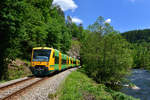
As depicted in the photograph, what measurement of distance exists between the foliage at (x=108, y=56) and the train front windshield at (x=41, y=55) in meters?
8.83

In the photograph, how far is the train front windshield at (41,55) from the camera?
14.1m

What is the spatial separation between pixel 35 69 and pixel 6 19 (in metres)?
5.27

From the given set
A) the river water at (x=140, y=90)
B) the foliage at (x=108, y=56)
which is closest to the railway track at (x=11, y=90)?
the foliage at (x=108, y=56)

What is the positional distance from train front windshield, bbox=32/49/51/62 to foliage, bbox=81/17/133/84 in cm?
883

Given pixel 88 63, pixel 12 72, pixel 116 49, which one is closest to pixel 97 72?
pixel 88 63

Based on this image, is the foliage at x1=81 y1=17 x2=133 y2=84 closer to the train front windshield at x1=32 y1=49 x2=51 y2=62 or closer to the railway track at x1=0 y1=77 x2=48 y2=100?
the train front windshield at x1=32 y1=49 x2=51 y2=62

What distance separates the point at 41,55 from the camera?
1448 centimetres

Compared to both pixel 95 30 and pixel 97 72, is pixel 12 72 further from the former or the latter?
pixel 95 30

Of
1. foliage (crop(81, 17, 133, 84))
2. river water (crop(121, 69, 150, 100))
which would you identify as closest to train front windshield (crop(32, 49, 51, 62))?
foliage (crop(81, 17, 133, 84))

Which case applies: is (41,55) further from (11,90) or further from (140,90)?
(140,90)

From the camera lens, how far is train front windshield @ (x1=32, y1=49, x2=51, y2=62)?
46.4ft

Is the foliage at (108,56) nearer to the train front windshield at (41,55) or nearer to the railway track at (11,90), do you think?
the train front windshield at (41,55)

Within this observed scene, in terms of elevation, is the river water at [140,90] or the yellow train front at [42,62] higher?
the yellow train front at [42,62]

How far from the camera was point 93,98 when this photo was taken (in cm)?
759
